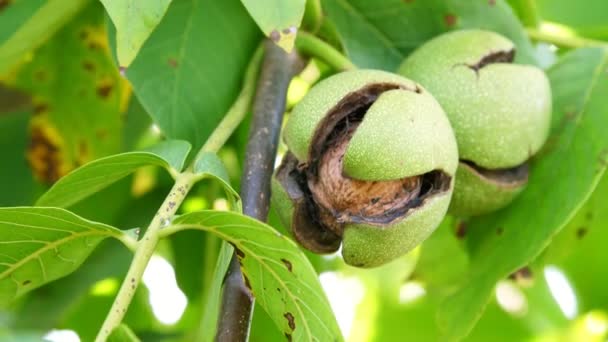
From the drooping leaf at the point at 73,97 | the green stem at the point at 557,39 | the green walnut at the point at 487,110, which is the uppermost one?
the drooping leaf at the point at 73,97

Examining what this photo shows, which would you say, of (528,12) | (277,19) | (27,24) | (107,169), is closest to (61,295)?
(27,24)

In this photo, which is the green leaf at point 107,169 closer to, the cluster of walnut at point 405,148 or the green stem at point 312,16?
the cluster of walnut at point 405,148

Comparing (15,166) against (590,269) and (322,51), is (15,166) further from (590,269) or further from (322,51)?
(590,269)

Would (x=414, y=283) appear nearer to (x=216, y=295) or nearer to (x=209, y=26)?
(x=209, y=26)

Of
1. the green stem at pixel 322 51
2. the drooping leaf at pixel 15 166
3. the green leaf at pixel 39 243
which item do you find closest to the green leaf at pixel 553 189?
the green stem at pixel 322 51

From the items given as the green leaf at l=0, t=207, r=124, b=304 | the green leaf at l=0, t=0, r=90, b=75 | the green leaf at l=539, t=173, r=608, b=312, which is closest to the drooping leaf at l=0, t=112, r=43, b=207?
the green leaf at l=0, t=0, r=90, b=75

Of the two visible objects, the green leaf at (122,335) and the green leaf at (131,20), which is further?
the green leaf at (131,20)

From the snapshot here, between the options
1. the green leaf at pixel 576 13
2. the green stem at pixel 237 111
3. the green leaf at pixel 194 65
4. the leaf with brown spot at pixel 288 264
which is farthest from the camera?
the green leaf at pixel 576 13
